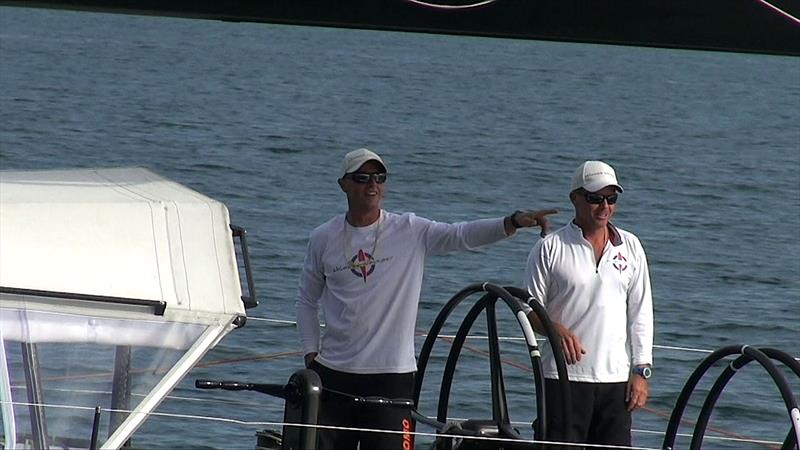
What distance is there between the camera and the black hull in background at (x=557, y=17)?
14.5ft

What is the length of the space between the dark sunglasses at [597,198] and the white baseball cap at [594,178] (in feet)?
0.09

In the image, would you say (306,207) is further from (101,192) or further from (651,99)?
(651,99)

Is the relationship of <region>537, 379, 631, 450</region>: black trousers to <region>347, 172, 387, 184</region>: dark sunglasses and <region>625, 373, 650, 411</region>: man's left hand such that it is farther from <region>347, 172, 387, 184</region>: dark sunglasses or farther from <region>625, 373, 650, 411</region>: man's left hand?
<region>347, 172, 387, 184</region>: dark sunglasses

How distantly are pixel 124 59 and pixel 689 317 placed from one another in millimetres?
27164

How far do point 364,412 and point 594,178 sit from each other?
41.6 inches

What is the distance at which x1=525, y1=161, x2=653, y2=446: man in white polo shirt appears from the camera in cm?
502

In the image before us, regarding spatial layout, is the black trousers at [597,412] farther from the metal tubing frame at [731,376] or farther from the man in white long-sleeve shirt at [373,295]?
the man in white long-sleeve shirt at [373,295]

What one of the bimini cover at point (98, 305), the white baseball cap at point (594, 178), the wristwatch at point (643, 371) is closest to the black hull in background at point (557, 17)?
the white baseball cap at point (594, 178)

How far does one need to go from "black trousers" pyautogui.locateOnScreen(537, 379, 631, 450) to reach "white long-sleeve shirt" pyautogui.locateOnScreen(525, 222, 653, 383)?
0.03 meters

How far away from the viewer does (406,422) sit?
5.13m

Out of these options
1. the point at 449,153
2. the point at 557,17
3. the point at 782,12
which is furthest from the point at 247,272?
the point at 449,153

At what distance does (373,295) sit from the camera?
203 inches

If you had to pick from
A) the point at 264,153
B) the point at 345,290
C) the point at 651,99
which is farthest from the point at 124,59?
the point at 345,290

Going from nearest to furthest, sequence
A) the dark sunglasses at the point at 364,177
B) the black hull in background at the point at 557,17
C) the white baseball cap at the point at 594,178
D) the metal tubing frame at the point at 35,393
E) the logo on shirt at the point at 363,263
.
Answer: the metal tubing frame at the point at 35,393 → the black hull in background at the point at 557,17 → the white baseball cap at the point at 594,178 → the dark sunglasses at the point at 364,177 → the logo on shirt at the point at 363,263
